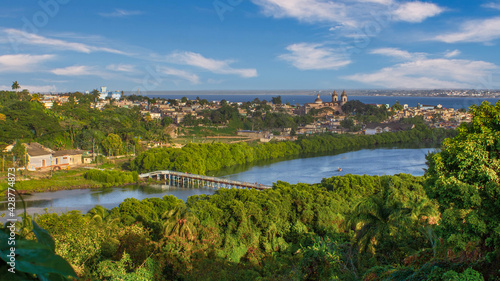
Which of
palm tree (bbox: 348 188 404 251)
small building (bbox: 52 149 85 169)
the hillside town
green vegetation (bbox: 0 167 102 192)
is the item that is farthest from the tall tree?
the hillside town

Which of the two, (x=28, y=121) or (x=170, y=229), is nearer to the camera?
(x=170, y=229)

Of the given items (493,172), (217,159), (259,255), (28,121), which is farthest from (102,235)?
(28,121)

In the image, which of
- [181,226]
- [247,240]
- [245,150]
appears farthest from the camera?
[245,150]

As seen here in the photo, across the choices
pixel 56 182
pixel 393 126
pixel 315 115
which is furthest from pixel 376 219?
pixel 315 115

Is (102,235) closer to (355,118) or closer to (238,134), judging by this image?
(238,134)

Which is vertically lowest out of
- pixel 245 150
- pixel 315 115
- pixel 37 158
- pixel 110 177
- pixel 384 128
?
pixel 110 177

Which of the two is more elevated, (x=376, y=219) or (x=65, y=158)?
(x=376, y=219)

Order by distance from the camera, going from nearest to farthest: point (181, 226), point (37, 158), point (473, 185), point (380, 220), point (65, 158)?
1. point (473, 185)
2. point (380, 220)
3. point (181, 226)
4. point (37, 158)
5. point (65, 158)

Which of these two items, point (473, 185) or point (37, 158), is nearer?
point (473, 185)

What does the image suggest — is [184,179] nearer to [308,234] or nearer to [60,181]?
[60,181]
